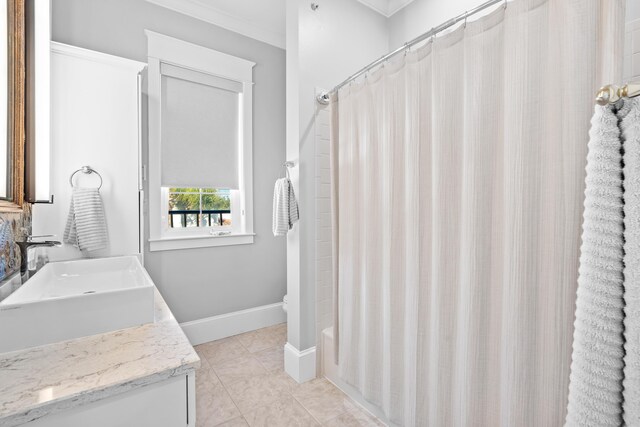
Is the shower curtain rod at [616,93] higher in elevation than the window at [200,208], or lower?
higher

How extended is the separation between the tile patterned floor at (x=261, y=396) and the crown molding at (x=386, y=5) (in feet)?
9.10

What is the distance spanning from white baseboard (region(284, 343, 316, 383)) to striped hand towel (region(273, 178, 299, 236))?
0.82 meters

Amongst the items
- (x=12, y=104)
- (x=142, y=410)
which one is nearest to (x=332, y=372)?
Answer: (x=142, y=410)

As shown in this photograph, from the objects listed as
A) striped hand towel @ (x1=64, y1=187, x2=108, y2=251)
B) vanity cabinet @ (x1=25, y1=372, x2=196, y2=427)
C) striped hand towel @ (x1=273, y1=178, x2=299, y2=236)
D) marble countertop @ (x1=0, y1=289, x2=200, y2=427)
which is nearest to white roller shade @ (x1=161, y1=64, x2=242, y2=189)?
striped hand towel @ (x1=64, y1=187, x2=108, y2=251)

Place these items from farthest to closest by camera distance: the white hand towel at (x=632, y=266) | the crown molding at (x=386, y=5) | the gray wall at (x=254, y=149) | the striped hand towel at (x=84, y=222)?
the crown molding at (x=386, y=5), the gray wall at (x=254, y=149), the striped hand towel at (x=84, y=222), the white hand towel at (x=632, y=266)

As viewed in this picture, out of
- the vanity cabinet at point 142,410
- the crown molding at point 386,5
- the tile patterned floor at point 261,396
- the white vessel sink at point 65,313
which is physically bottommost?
the tile patterned floor at point 261,396

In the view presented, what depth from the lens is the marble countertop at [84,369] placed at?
0.71 m

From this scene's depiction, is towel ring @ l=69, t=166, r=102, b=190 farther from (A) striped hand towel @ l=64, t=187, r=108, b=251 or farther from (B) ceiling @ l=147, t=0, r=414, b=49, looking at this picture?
(B) ceiling @ l=147, t=0, r=414, b=49

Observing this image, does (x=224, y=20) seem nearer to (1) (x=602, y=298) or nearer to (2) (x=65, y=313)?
(2) (x=65, y=313)

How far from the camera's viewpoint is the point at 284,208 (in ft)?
6.27

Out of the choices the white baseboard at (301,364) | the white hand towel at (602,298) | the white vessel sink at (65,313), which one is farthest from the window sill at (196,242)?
the white hand towel at (602,298)

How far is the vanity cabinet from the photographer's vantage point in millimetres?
733

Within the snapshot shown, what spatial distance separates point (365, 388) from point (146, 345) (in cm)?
115

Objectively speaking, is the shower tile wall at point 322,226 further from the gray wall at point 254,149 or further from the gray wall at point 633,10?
the gray wall at point 633,10
